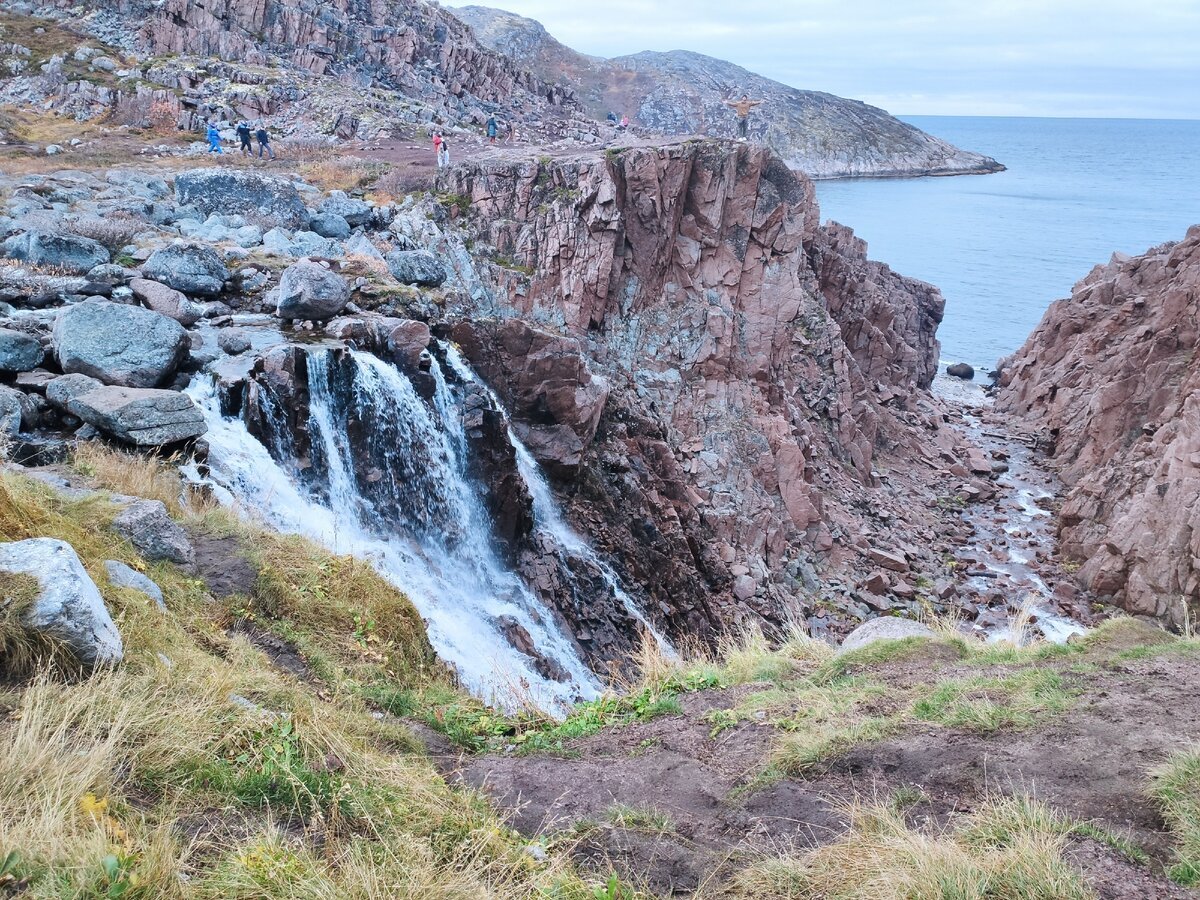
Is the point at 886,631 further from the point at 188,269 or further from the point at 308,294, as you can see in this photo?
the point at 188,269

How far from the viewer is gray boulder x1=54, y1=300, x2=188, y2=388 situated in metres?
11.1

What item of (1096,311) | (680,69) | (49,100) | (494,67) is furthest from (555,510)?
(680,69)

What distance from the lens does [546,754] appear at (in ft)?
19.3

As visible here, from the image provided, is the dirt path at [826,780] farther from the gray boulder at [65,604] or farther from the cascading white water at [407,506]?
the cascading white water at [407,506]

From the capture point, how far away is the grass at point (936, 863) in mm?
3520

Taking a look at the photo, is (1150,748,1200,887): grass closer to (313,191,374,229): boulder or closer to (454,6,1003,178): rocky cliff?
(313,191,374,229): boulder

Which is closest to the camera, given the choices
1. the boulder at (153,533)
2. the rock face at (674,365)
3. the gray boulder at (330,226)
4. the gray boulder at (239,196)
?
the boulder at (153,533)

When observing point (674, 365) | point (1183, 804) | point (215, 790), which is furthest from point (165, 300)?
point (1183, 804)

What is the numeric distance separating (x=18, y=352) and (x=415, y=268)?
8.69 meters

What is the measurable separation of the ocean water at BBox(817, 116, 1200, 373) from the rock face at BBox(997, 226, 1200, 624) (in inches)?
321

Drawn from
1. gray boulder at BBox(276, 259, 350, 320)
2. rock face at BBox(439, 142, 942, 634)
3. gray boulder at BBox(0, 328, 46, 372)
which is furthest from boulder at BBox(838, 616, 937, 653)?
gray boulder at BBox(0, 328, 46, 372)

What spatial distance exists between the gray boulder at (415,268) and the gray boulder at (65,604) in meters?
13.9

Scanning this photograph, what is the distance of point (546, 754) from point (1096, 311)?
33.4 m

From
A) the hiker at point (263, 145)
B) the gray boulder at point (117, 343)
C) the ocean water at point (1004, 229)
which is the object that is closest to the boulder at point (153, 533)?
the gray boulder at point (117, 343)
